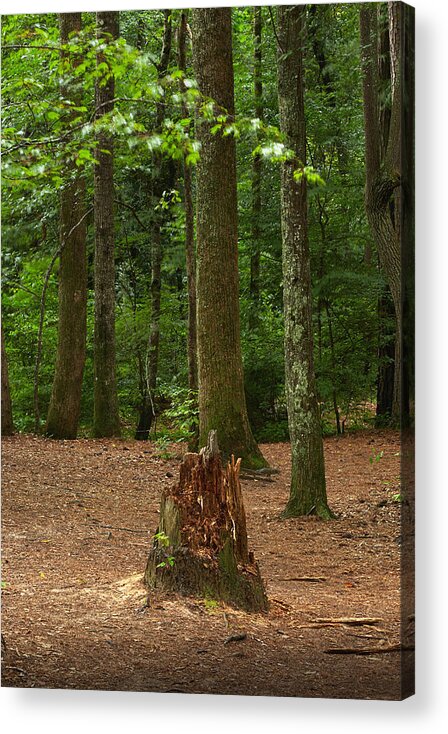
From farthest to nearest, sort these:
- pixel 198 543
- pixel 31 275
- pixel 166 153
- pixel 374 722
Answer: pixel 31 275, pixel 166 153, pixel 198 543, pixel 374 722

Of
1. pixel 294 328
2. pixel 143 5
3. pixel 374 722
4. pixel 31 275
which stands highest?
pixel 143 5

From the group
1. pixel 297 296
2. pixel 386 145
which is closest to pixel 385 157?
pixel 386 145

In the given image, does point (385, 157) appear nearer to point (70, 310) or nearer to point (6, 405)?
point (70, 310)

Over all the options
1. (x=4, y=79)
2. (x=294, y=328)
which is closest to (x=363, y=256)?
(x=294, y=328)

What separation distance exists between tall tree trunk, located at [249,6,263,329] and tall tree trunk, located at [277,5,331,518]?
0.14m

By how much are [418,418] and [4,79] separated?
2.67 meters

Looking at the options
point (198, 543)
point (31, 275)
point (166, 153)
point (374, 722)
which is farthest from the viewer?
point (31, 275)

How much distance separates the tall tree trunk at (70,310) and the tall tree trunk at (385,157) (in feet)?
4.69

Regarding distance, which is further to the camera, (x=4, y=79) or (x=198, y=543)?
(x=4, y=79)

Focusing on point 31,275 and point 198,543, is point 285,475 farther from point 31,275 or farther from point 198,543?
point 31,275

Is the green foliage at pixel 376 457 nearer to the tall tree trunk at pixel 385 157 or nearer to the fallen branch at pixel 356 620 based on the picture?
the tall tree trunk at pixel 385 157

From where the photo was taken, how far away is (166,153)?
4.49 meters

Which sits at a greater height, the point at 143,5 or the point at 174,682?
the point at 143,5

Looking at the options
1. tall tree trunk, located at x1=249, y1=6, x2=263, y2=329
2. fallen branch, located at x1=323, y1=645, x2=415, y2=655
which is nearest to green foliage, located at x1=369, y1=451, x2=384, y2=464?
fallen branch, located at x1=323, y1=645, x2=415, y2=655
